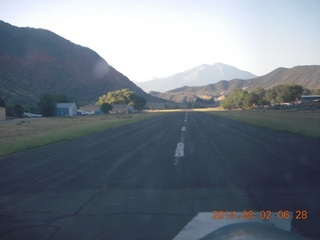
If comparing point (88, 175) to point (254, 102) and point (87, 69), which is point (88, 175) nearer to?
point (254, 102)

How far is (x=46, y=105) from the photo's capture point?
2926 inches

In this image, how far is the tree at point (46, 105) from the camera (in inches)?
2881

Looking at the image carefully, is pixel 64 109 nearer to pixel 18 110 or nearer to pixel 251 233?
pixel 18 110

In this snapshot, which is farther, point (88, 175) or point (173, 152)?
point (173, 152)

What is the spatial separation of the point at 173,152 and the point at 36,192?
635 centimetres

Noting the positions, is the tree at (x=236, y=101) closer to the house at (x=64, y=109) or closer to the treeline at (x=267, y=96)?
the treeline at (x=267, y=96)

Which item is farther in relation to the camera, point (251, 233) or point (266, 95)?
point (266, 95)

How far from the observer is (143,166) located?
29.8ft

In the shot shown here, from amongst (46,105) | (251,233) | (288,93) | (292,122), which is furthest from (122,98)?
(251,233)

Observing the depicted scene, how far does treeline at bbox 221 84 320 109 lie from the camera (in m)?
101

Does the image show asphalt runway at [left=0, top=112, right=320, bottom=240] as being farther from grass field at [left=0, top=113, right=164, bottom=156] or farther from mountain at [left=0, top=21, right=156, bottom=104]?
mountain at [left=0, top=21, right=156, bottom=104]

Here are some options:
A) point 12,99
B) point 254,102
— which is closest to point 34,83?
point 12,99
